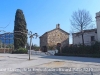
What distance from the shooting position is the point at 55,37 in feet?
160

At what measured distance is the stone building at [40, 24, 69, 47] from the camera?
156ft

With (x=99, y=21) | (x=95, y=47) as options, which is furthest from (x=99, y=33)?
(x=95, y=47)

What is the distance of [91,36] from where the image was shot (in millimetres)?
39375

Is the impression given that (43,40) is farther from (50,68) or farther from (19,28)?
(50,68)

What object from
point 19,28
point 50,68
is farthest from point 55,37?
point 50,68

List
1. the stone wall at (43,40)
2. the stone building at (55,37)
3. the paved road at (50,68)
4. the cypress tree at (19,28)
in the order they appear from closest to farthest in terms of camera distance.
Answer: the paved road at (50,68), the cypress tree at (19,28), the stone building at (55,37), the stone wall at (43,40)

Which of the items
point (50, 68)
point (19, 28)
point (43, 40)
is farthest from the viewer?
point (43, 40)

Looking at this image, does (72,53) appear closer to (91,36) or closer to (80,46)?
(80,46)

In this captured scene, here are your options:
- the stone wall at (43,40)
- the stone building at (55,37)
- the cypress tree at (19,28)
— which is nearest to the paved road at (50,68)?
the cypress tree at (19,28)

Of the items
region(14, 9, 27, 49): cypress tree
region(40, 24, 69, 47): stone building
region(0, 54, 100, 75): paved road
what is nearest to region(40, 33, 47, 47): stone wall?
region(40, 24, 69, 47): stone building

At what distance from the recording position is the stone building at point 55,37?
156 ft

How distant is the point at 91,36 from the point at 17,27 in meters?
18.3

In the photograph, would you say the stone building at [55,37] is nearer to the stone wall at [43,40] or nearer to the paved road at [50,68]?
the stone wall at [43,40]

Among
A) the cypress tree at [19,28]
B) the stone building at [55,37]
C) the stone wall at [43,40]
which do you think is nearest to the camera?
the cypress tree at [19,28]
